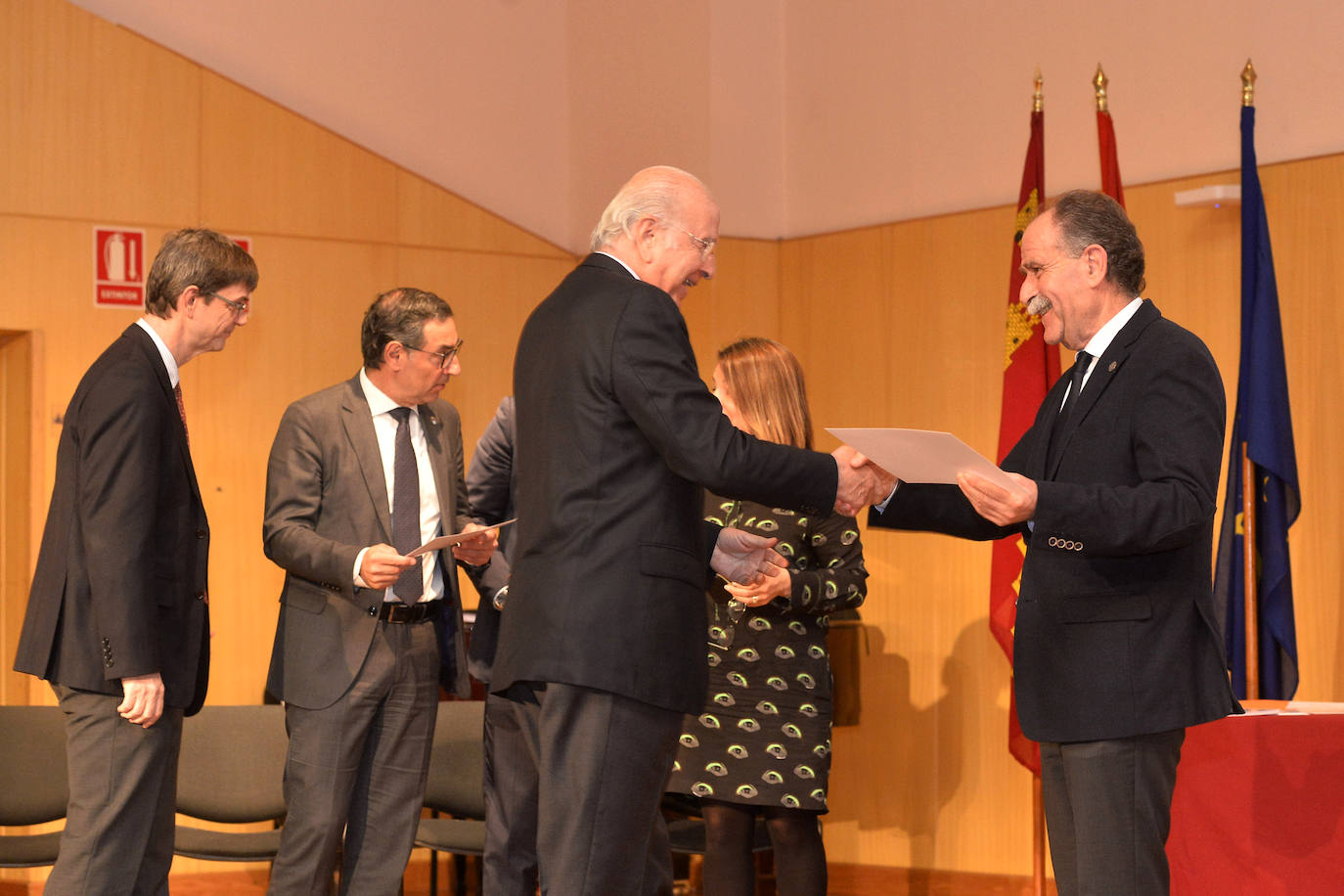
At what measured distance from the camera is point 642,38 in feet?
20.5

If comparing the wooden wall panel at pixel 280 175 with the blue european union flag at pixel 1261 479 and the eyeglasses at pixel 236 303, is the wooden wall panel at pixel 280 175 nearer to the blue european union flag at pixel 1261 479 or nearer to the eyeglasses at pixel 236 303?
the eyeglasses at pixel 236 303

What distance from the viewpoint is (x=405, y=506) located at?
3.78 m

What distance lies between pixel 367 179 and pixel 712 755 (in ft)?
10.7

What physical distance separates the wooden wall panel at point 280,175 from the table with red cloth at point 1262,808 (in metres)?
3.96

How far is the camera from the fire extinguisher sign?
5.48 metres

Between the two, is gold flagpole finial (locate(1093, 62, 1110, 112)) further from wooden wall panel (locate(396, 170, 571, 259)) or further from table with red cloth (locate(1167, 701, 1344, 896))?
wooden wall panel (locate(396, 170, 571, 259))

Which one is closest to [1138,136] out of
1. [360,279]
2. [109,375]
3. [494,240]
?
[494,240]

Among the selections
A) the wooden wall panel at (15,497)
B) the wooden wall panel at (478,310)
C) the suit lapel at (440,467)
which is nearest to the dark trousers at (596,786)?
the suit lapel at (440,467)

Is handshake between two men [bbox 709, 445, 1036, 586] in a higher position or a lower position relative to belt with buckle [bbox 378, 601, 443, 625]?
higher

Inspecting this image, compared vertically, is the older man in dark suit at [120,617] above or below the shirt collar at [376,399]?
below

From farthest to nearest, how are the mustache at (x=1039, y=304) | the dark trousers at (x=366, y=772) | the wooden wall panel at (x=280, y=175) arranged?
1. the wooden wall panel at (x=280, y=175)
2. the dark trousers at (x=366, y=772)
3. the mustache at (x=1039, y=304)

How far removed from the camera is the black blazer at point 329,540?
141 inches

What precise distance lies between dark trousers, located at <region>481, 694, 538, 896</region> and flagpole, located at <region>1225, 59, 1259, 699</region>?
2.27 metres

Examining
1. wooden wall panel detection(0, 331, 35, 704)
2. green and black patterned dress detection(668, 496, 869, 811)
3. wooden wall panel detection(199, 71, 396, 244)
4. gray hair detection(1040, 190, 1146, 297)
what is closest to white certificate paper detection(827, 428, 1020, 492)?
gray hair detection(1040, 190, 1146, 297)
